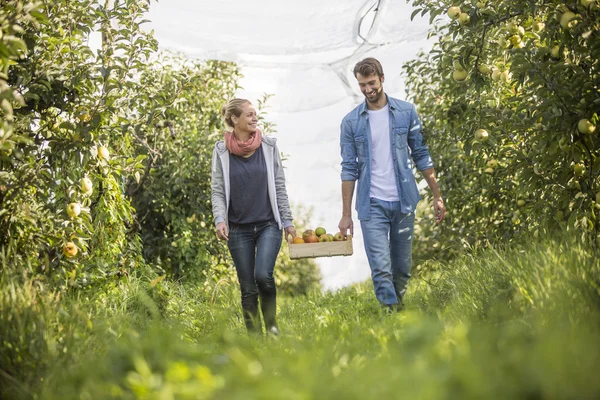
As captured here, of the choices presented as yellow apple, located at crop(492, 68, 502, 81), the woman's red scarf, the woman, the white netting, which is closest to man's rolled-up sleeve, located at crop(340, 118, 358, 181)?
the woman

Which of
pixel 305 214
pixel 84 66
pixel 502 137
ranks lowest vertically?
pixel 305 214

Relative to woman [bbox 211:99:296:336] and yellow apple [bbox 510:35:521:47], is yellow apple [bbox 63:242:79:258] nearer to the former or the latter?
woman [bbox 211:99:296:336]

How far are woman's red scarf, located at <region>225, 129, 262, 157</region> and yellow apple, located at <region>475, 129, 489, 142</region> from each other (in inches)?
50.5

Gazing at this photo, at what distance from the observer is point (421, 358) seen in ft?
4.69

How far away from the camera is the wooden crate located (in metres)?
3.99

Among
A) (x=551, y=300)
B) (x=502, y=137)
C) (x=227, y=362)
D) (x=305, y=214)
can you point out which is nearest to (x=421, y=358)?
(x=227, y=362)

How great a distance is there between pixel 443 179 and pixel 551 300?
14.7 ft

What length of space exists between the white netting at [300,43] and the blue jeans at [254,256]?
297 centimetres

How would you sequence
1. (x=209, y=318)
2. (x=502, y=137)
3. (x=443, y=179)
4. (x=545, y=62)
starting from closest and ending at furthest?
(x=545, y=62) < (x=209, y=318) < (x=502, y=137) < (x=443, y=179)

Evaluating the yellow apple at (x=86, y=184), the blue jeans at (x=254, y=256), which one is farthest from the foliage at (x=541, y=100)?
the yellow apple at (x=86, y=184)

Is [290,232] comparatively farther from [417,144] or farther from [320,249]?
[417,144]

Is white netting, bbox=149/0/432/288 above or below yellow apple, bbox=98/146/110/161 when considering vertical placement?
above

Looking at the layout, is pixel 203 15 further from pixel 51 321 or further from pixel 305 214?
pixel 305 214

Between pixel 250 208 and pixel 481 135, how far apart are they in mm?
1422
